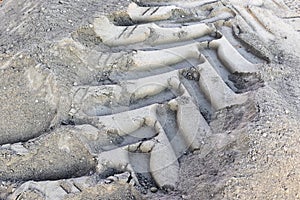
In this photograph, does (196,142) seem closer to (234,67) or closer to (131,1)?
(234,67)

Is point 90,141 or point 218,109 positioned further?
point 218,109

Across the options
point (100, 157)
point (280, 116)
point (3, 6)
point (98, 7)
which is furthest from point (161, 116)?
point (3, 6)

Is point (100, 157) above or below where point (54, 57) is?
below

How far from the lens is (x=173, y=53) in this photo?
139 inches

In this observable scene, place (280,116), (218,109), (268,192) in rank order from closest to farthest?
1. (268,192)
2. (280,116)
3. (218,109)

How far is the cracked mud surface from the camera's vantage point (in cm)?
268

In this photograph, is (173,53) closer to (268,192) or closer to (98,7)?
(98,7)

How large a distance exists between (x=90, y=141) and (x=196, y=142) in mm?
620

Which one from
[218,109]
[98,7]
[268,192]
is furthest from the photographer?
[98,7]

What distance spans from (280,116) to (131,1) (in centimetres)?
165

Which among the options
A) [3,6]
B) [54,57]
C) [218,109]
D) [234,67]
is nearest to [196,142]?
[218,109]

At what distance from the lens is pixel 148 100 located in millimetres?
3285

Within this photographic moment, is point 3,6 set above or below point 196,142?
above

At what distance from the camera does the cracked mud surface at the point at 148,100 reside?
268 cm
